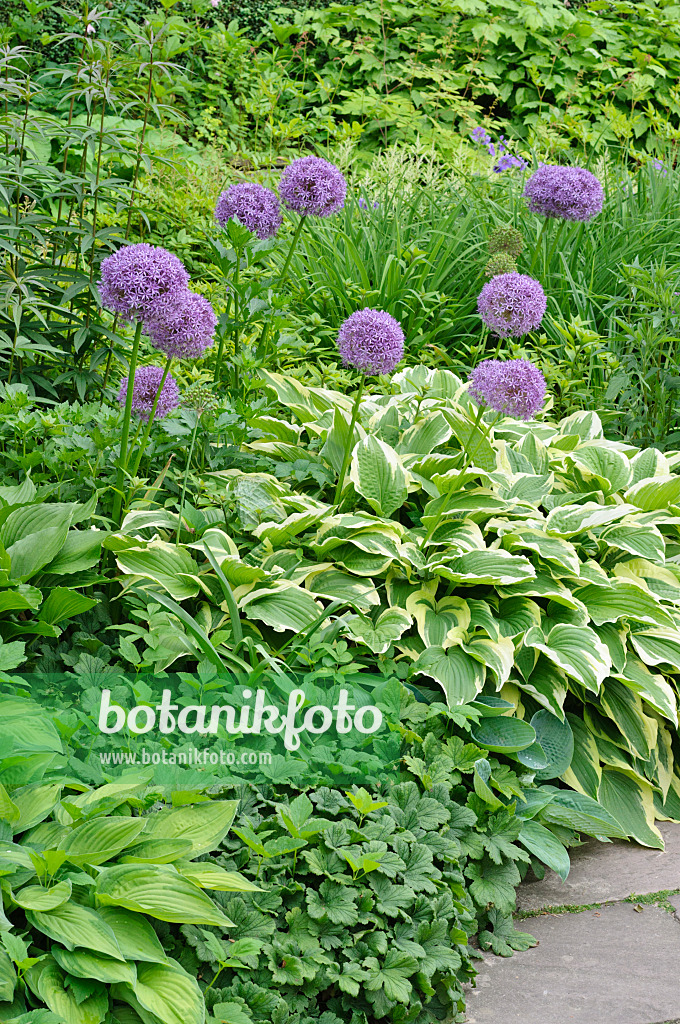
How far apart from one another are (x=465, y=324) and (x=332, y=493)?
1816 mm

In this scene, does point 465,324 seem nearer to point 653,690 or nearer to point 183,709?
point 653,690

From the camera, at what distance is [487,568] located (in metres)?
2.64

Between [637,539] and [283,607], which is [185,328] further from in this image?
[637,539]

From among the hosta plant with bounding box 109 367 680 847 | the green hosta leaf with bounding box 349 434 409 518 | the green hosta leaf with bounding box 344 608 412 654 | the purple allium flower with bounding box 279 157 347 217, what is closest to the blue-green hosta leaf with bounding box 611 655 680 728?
the hosta plant with bounding box 109 367 680 847

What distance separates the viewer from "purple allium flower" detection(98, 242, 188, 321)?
2.19 meters

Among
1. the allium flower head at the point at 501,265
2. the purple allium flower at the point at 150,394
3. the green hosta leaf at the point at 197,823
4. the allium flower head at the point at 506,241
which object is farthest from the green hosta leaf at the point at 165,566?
the allium flower head at the point at 506,241

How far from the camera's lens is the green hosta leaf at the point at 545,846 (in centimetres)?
219

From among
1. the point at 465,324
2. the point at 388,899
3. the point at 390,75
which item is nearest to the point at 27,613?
the point at 388,899

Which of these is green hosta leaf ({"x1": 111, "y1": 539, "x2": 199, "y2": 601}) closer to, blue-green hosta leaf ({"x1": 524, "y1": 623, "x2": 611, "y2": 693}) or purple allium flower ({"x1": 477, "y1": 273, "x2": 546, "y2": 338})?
blue-green hosta leaf ({"x1": 524, "y1": 623, "x2": 611, "y2": 693})

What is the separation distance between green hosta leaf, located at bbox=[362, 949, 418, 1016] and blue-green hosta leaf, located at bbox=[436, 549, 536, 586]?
108cm

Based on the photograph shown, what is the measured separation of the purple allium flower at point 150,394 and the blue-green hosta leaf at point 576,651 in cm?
127

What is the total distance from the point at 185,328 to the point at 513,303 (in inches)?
37.5

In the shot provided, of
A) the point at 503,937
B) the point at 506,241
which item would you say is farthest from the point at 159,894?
the point at 506,241

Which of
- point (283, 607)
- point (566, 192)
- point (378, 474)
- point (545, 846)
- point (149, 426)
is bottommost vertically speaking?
point (545, 846)
